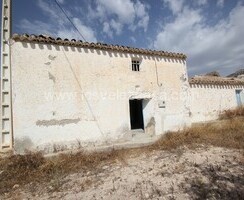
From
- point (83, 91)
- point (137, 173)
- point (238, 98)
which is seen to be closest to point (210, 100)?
point (238, 98)

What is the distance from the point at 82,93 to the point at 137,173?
3867mm

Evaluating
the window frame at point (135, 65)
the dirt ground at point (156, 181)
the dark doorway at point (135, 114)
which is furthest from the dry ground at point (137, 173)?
the window frame at point (135, 65)

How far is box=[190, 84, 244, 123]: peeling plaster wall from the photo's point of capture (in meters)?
12.8

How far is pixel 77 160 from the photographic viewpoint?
6812 mm

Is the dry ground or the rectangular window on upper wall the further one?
the rectangular window on upper wall

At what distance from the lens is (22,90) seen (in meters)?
7.03

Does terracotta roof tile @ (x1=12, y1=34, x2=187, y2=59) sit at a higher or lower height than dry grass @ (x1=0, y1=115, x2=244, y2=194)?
higher

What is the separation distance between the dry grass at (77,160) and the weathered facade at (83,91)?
2.60 ft

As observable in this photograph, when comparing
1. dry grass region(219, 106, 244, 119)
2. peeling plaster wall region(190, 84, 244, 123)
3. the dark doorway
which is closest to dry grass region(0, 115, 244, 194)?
the dark doorway

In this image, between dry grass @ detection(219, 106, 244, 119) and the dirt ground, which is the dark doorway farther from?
dry grass @ detection(219, 106, 244, 119)

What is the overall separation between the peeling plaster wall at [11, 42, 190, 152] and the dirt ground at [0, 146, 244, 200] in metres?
2.01

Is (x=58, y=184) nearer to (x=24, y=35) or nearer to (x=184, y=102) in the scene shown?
(x=24, y=35)

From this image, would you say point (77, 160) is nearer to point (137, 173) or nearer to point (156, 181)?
point (137, 173)

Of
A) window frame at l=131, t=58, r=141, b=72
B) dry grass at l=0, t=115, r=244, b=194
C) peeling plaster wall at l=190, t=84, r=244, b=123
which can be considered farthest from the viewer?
peeling plaster wall at l=190, t=84, r=244, b=123
